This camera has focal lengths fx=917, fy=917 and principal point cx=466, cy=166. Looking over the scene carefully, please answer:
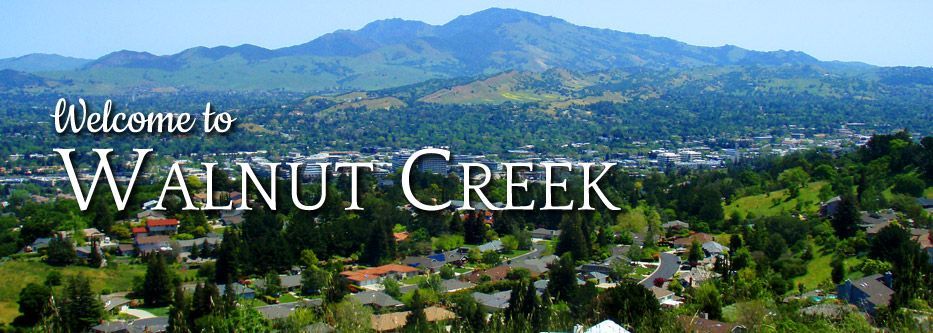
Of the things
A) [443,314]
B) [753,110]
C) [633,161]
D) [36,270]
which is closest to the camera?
[443,314]

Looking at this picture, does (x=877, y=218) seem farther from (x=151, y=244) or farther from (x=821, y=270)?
(x=151, y=244)

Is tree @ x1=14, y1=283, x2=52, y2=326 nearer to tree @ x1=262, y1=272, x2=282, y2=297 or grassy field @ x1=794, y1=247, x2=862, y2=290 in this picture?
tree @ x1=262, y1=272, x2=282, y2=297

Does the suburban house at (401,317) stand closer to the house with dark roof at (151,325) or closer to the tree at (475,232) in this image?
the house with dark roof at (151,325)

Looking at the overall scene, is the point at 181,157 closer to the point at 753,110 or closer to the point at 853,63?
the point at 753,110

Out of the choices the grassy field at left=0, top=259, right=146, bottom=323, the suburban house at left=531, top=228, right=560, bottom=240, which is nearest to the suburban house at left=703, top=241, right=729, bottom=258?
the suburban house at left=531, top=228, right=560, bottom=240

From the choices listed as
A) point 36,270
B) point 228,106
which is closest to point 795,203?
point 36,270

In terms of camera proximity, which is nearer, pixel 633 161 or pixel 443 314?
pixel 443 314
